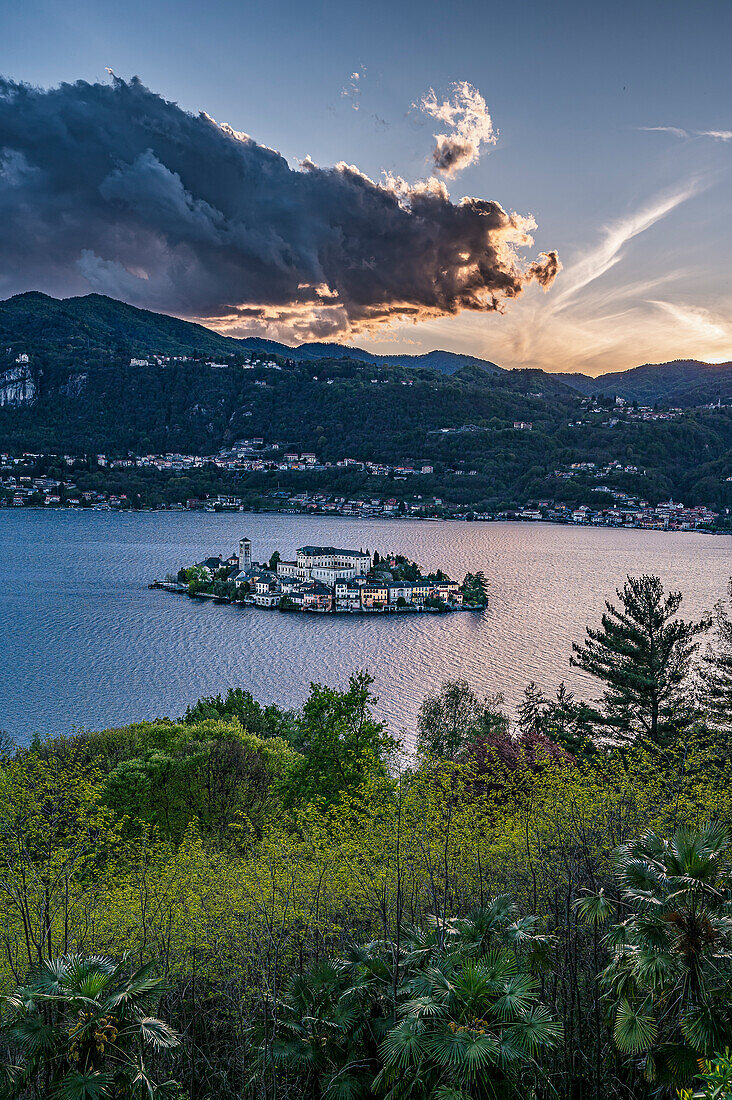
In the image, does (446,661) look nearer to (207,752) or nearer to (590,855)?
(207,752)

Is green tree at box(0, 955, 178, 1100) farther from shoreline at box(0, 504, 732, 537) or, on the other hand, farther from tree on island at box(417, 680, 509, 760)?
shoreline at box(0, 504, 732, 537)

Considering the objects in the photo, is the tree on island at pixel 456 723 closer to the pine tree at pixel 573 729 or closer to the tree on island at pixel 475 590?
the pine tree at pixel 573 729

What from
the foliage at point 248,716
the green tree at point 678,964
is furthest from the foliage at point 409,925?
the foliage at point 248,716

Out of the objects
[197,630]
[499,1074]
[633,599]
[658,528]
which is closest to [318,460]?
[658,528]

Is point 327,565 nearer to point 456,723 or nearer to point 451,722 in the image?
point 451,722

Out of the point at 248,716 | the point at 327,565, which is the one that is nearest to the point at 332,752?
the point at 248,716
